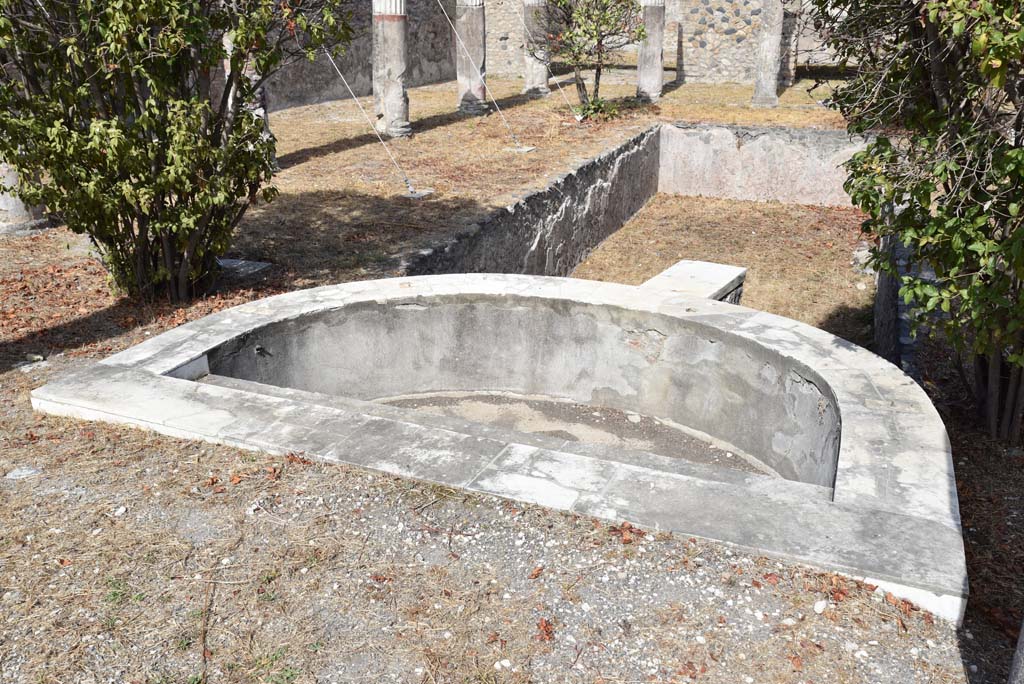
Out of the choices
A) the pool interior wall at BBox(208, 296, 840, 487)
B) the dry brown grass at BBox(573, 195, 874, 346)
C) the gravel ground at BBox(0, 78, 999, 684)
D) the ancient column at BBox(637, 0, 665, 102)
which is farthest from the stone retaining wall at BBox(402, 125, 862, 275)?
the gravel ground at BBox(0, 78, 999, 684)

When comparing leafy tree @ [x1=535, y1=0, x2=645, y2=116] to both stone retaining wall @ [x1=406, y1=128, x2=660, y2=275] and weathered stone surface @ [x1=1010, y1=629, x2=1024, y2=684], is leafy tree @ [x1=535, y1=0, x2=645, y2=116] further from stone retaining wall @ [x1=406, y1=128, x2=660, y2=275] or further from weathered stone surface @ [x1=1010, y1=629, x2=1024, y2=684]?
weathered stone surface @ [x1=1010, y1=629, x2=1024, y2=684]

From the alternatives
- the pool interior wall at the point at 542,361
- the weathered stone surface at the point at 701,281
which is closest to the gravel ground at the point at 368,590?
the pool interior wall at the point at 542,361

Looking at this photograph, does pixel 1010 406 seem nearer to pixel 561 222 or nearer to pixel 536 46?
pixel 561 222

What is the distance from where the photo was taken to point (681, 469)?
3568 mm

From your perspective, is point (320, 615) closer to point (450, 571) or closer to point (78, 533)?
point (450, 571)

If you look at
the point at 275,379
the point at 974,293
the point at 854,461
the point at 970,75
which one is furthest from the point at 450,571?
the point at 970,75

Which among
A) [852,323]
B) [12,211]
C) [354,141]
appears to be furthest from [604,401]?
[354,141]

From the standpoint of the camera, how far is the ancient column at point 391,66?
45.2 feet

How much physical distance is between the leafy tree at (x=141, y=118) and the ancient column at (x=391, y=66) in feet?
24.4

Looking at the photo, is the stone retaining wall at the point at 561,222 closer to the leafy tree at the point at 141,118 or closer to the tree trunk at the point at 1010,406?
the leafy tree at the point at 141,118

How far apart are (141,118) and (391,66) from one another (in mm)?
8752

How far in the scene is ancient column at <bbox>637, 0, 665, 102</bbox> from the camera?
57.0ft

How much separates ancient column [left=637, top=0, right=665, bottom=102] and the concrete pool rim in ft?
43.6

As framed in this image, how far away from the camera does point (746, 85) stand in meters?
20.0
